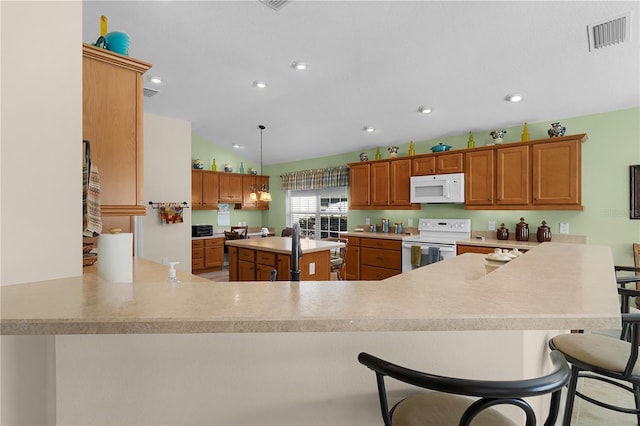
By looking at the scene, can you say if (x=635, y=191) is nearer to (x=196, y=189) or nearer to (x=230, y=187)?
(x=230, y=187)

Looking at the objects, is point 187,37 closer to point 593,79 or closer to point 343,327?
point 343,327

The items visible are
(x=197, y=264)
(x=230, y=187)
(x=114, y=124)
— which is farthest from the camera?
(x=230, y=187)

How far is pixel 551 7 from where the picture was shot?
243 centimetres

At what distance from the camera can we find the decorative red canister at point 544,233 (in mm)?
3918

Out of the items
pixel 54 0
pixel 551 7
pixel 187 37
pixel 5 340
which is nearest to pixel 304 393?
pixel 5 340

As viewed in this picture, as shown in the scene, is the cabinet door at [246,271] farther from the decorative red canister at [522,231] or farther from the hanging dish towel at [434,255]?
the decorative red canister at [522,231]

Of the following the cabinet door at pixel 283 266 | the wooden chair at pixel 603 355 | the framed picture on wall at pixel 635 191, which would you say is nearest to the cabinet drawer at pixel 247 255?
the cabinet door at pixel 283 266

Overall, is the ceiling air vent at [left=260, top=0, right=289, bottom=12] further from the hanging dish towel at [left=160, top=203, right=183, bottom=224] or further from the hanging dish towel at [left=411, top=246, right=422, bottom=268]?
the hanging dish towel at [left=411, top=246, right=422, bottom=268]

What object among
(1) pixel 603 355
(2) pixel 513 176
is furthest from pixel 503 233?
(1) pixel 603 355

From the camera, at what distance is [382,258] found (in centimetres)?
508

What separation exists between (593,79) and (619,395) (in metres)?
2.94

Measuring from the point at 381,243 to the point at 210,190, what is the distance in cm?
397

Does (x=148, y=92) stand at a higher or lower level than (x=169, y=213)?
higher

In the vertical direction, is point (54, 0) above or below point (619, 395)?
above
